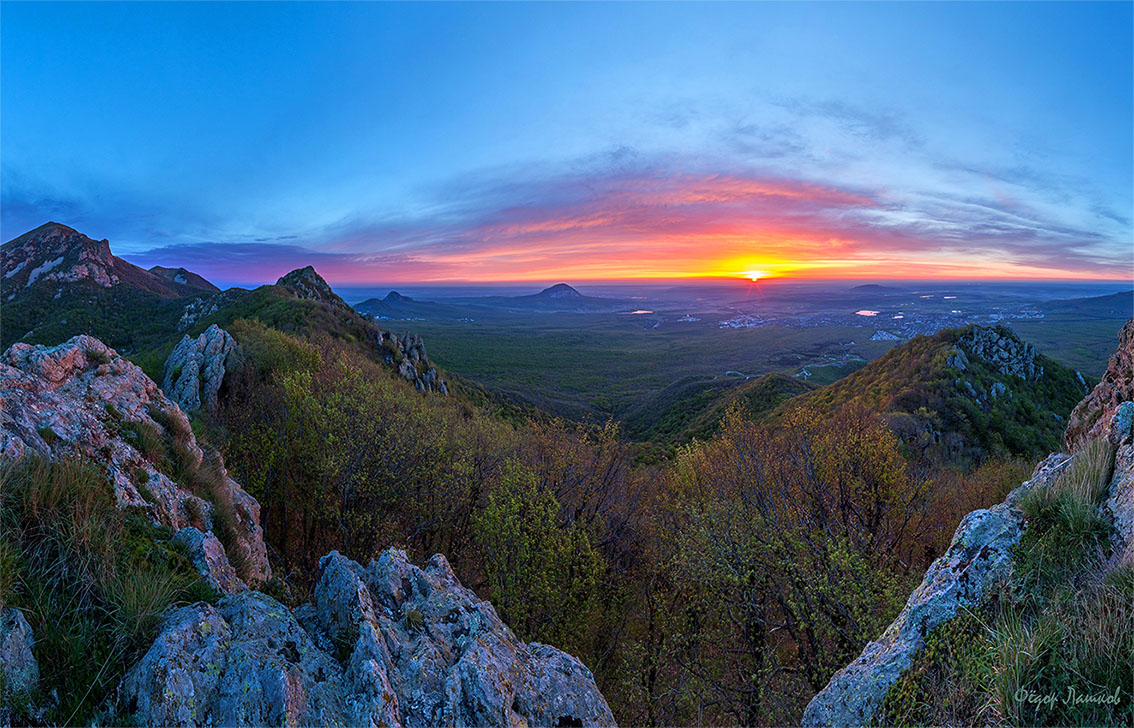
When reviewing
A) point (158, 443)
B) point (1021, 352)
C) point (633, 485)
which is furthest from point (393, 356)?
point (1021, 352)

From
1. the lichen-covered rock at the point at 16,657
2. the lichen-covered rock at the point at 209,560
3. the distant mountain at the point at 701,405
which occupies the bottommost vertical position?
the distant mountain at the point at 701,405

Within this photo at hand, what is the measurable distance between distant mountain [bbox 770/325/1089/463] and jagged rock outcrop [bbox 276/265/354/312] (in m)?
96.6

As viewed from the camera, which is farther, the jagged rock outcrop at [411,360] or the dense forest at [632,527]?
the jagged rock outcrop at [411,360]

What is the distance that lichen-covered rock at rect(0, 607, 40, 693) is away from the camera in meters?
4.17

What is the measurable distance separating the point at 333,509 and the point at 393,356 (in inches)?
1989

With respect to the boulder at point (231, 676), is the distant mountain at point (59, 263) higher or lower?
higher

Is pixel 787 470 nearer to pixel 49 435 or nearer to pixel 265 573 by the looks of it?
pixel 265 573

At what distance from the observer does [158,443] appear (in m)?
10.6

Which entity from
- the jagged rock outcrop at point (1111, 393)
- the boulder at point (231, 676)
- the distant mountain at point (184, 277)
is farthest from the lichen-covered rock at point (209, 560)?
the distant mountain at point (184, 277)

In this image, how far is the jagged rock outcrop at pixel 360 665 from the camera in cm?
505

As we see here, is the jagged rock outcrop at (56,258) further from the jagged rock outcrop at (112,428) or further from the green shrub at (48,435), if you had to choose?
the green shrub at (48,435)

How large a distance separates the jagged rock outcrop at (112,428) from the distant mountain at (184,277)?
6976 inches

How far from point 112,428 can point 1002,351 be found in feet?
284

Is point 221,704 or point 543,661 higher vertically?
point 221,704
